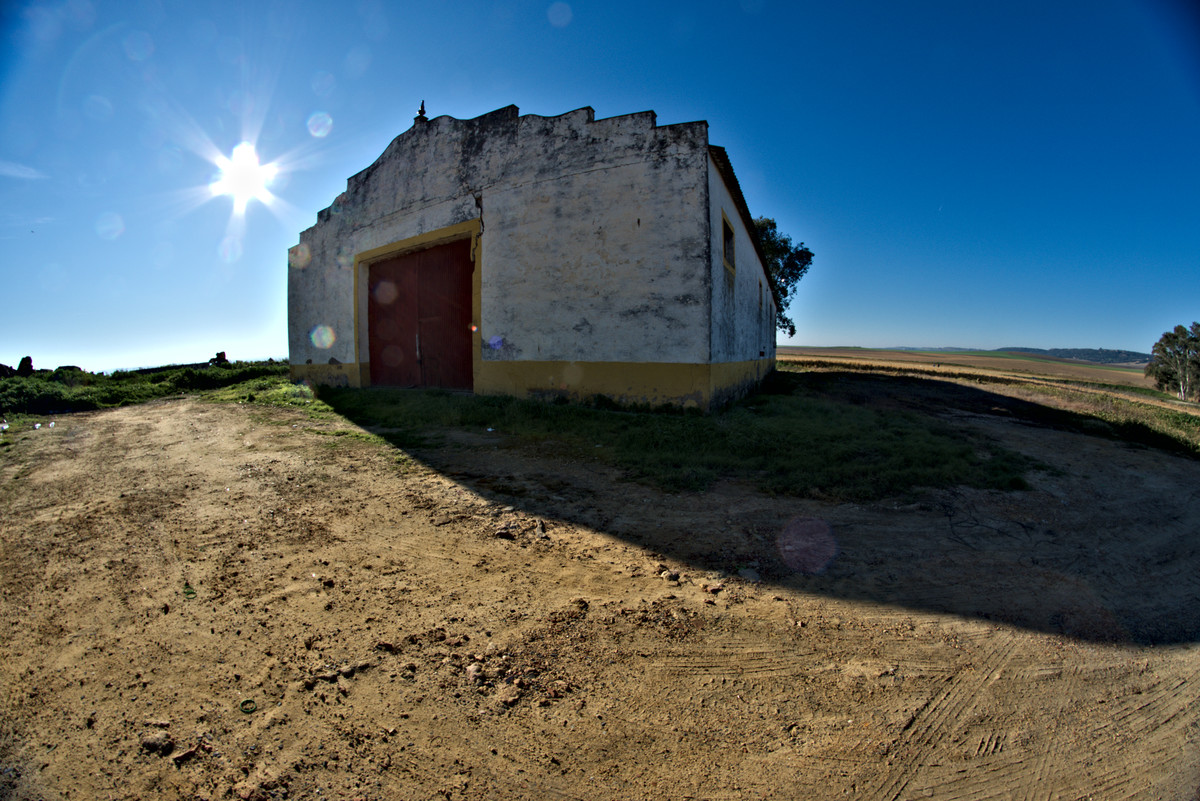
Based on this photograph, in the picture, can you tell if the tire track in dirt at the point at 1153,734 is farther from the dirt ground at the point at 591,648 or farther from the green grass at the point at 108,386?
the green grass at the point at 108,386

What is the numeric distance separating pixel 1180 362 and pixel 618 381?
38477 mm

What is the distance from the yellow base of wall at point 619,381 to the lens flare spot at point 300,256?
776 centimetres

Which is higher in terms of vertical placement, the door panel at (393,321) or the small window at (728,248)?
the small window at (728,248)

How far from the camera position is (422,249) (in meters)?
10.4

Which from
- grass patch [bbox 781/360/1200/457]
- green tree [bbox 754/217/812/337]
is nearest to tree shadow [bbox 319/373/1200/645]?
grass patch [bbox 781/360/1200/457]

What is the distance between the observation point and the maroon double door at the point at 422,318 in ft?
32.1

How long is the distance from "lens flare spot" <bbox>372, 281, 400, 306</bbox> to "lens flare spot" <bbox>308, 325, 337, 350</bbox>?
1.82m

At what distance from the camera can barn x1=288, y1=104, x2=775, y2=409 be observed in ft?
24.0

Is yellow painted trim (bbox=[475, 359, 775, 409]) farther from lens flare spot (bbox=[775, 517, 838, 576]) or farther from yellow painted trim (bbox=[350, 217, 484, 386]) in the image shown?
lens flare spot (bbox=[775, 517, 838, 576])

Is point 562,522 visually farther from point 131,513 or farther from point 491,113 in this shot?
point 491,113

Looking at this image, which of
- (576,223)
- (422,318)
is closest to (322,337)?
(422,318)

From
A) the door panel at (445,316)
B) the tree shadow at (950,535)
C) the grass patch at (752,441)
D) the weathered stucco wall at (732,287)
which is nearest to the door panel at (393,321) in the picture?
the door panel at (445,316)

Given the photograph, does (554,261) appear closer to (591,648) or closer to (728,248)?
(728,248)

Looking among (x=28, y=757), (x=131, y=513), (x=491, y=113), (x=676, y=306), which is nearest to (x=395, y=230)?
(x=491, y=113)
